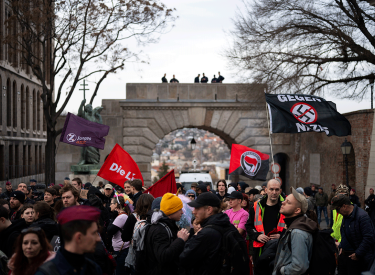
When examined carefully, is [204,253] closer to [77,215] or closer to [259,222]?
[77,215]

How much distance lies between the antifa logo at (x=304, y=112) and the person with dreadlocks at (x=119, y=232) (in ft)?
17.9

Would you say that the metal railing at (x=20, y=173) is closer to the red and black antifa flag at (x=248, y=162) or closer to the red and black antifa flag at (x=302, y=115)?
the red and black antifa flag at (x=248, y=162)

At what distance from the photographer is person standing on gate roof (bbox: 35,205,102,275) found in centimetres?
365

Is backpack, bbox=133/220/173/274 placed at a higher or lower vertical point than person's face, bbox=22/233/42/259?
lower

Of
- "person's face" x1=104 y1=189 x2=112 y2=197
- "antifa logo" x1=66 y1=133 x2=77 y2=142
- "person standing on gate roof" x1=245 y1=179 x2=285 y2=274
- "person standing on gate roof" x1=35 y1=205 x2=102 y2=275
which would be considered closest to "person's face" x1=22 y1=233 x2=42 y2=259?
"person standing on gate roof" x1=35 y1=205 x2=102 y2=275

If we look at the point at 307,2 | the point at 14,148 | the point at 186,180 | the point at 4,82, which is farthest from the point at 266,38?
the point at 14,148

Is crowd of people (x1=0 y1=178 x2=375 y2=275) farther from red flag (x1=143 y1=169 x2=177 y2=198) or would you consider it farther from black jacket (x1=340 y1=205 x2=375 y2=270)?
red flag (x1=143 y1=169 x2=177 y2=198)

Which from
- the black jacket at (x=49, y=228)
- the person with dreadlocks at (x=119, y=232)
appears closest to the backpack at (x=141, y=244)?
the black jacket at (x=49, y=228)

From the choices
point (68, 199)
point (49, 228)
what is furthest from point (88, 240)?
point (68, 199)

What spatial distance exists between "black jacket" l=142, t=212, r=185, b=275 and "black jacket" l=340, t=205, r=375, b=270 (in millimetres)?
2932

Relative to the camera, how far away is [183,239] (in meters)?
5.32

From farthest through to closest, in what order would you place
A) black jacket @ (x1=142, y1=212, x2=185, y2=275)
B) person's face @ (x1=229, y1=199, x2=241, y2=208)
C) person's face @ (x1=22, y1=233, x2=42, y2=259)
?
person's face @ (x1=229, y1=199, x2=241, y2=208) → black jacket @ (x1=142, y1=212, x2=185, y2=275) → person's face @ (x1=22, y1=233, x2=42, y2=259)

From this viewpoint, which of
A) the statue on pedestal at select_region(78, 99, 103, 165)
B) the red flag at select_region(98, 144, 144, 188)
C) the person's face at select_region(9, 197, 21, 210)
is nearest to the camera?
the person's face at select_region(9, 197, 21, 210)

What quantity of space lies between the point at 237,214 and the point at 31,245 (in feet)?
14.6
